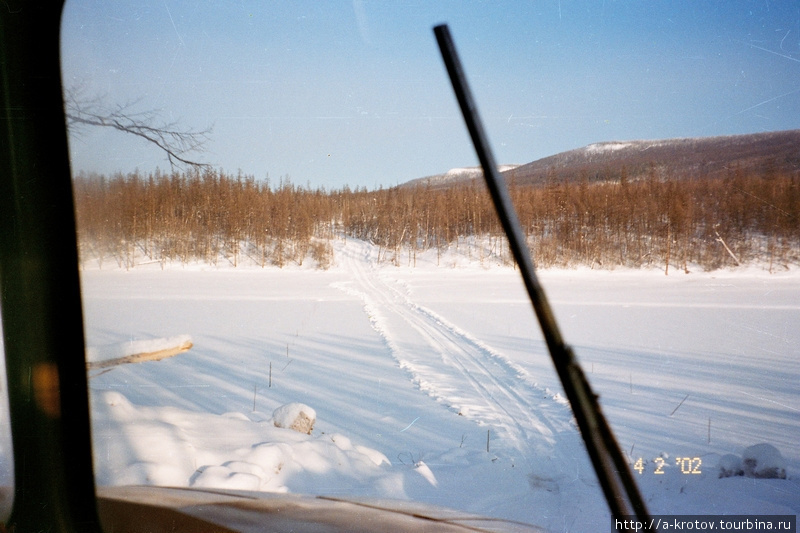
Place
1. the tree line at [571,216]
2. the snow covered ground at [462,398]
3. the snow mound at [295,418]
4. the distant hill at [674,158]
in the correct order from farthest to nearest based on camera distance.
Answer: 1. the snow mound at [295,418]
2. the snow covered ground at [462,398]
3. the distant hill at [674,158]
4. the tree line at [571,216]

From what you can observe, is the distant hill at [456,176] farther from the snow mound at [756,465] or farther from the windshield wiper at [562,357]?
the snow mound at [756,465]

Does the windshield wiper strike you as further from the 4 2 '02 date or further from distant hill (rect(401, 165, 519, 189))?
the 4 2 '02 date

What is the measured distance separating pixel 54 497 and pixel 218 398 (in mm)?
4198

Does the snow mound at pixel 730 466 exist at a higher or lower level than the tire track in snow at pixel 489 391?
higher

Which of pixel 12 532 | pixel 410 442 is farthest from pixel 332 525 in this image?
pixel 410 442

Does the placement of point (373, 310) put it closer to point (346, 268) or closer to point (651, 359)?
point (651, 359)

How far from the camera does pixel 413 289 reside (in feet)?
55.5

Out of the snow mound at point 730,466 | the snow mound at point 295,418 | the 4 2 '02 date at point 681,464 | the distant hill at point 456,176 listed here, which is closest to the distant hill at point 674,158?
the distant hill at point 456,176

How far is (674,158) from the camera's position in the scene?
203 cm

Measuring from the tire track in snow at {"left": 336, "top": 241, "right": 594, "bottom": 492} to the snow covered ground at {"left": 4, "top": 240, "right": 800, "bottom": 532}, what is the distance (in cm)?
3

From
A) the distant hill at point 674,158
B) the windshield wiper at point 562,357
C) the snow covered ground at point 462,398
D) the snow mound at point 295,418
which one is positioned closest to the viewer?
the windshield wiper at point 562,357

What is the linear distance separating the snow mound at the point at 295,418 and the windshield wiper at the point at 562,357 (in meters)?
3.43

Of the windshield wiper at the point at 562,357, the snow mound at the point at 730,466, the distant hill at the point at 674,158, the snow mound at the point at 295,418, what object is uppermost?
the distant hill at the point at 674,158

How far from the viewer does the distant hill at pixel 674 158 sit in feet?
5.96
